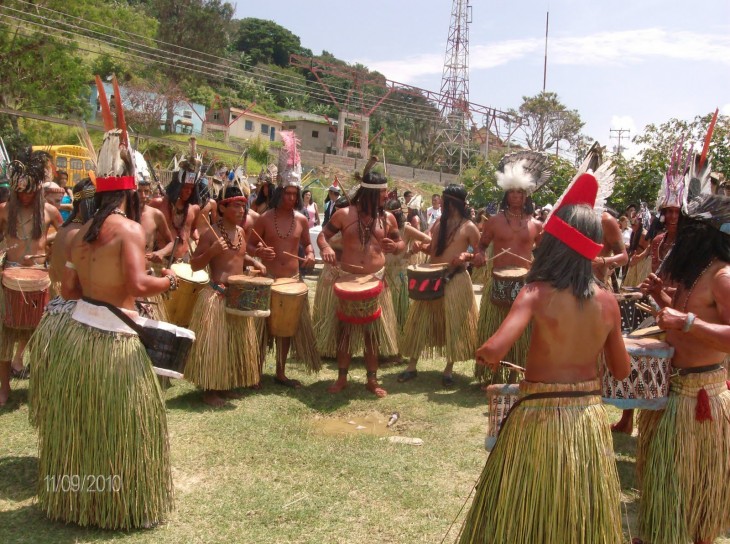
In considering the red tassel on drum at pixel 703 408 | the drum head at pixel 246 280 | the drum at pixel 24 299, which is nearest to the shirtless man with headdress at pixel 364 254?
the drum head at pixel 246 280

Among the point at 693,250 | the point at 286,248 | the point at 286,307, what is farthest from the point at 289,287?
the point at 693,250

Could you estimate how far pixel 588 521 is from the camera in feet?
8.93

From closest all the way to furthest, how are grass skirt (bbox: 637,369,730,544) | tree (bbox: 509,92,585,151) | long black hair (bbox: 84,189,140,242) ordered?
grass skirt (bbox: 637,369,730,544), long black hair (bbox: 84,189,140,242), tree (bbox: 509,92,585,151)

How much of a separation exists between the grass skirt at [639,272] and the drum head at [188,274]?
5095 mm

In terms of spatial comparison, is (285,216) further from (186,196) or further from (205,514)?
(205,514)

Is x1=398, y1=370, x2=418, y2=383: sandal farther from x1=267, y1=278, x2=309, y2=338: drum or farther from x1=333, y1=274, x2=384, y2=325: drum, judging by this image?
x1=267, y1=278, x2=309, y2=338: drum

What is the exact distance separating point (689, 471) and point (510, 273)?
118 inches

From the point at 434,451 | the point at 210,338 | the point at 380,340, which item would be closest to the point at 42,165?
the point at 210,338

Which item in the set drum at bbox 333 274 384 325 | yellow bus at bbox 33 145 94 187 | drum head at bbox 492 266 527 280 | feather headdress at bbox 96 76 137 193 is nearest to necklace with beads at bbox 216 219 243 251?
drum at bbox 333 274 384 325

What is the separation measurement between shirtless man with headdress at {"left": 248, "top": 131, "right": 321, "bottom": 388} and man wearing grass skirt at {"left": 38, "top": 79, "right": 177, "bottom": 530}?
277 cm

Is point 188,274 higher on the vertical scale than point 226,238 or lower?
lower

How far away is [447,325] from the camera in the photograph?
6.76m

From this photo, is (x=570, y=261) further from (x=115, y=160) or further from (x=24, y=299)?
(x=24, y=299)

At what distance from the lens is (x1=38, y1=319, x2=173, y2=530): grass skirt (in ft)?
11.7
